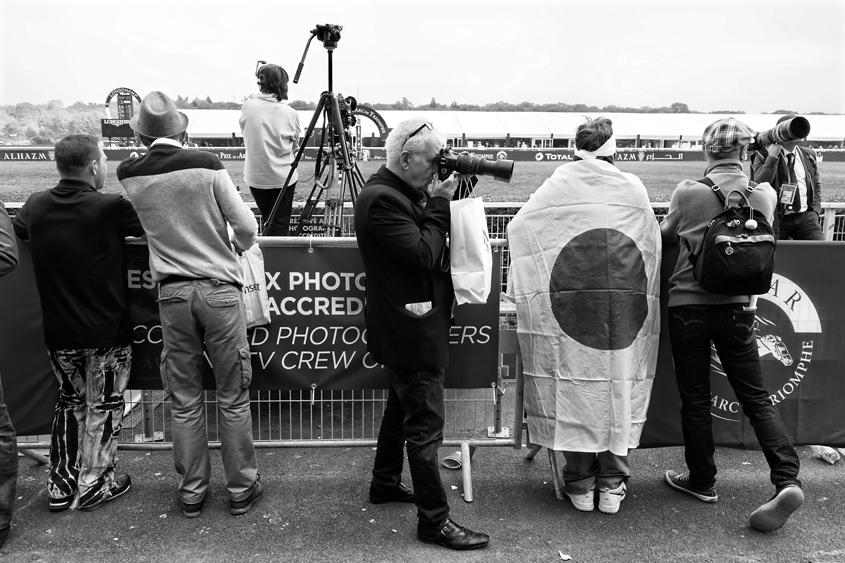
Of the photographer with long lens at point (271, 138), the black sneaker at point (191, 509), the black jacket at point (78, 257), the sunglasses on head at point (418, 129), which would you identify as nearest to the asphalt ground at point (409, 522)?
the black sneaker at point (191, 509)

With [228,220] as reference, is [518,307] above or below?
below

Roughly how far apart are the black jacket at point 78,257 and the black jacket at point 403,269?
4.47 feet

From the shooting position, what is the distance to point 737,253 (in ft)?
10.4

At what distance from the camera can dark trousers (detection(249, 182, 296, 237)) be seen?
18.6 ft

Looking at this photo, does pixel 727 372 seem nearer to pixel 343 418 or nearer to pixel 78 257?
pixel 343 418

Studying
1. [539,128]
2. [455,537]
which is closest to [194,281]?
[455,537]

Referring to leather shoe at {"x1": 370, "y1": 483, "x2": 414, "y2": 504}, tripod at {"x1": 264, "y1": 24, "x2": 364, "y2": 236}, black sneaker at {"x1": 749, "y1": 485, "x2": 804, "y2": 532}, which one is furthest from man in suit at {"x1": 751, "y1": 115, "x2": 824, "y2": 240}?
leather shoe at {"x1": 370, "y1": 483, "x2": 414, "y2": 504}

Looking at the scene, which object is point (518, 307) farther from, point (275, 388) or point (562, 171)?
point (275, 388)

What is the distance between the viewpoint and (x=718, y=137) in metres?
3.47

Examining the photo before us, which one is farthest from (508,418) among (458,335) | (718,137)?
(718,137)

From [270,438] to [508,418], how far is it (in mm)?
1718

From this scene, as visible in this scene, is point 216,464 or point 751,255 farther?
point 216,464

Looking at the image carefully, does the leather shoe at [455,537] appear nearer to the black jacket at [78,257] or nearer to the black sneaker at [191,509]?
the black sneaker at [191,509]

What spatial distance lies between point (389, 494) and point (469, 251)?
4.92ft
